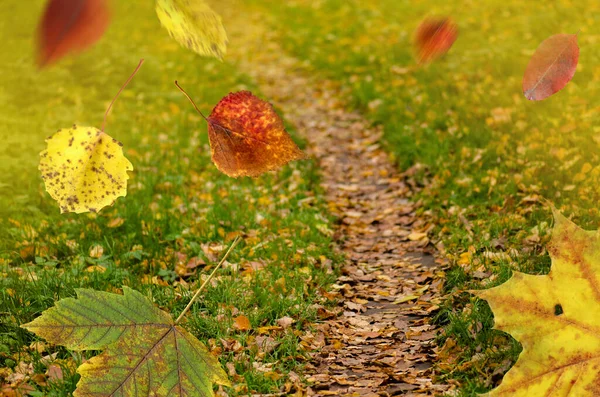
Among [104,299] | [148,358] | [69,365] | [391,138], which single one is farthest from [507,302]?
[391,138]

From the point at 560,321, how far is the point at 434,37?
86cm

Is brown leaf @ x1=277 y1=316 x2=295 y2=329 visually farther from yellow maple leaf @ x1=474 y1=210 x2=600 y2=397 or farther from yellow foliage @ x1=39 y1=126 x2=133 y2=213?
yellow foliage @ x1=39 y1=126 x2=133 y2=213

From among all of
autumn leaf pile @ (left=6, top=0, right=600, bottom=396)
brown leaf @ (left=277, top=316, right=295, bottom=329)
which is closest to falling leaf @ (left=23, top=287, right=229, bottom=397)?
autumn leaf pile @ (left=6, top=0, right=600, bottom=396)

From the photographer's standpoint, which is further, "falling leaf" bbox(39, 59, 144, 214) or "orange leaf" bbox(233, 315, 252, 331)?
"orange leaf" bbox(233, 315, 252, 331)

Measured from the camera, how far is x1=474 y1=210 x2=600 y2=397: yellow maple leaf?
5.39 ft

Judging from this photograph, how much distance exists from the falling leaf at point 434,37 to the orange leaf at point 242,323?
1793 mm

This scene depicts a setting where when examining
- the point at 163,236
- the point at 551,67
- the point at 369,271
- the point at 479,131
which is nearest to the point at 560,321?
the point at 551,67

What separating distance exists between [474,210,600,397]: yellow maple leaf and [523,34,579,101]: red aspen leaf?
0.43 m

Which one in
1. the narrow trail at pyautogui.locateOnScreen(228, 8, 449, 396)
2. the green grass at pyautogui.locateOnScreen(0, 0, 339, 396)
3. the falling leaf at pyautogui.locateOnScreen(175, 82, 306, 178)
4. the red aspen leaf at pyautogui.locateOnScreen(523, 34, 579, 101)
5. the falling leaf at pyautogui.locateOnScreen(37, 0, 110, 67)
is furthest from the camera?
the green grass at pyautogui.locateOnScreen(0, 0, 339, 396)

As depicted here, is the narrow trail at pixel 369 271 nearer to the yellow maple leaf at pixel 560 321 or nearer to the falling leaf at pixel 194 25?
the yellow maple leaf at pixel 560 321

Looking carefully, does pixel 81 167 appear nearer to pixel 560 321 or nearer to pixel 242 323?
pixel 560 321

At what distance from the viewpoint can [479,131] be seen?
5395 mm

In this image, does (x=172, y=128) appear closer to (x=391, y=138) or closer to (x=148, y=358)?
(x=391, y=138)

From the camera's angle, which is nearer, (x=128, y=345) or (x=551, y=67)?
(x=551, y=67)
